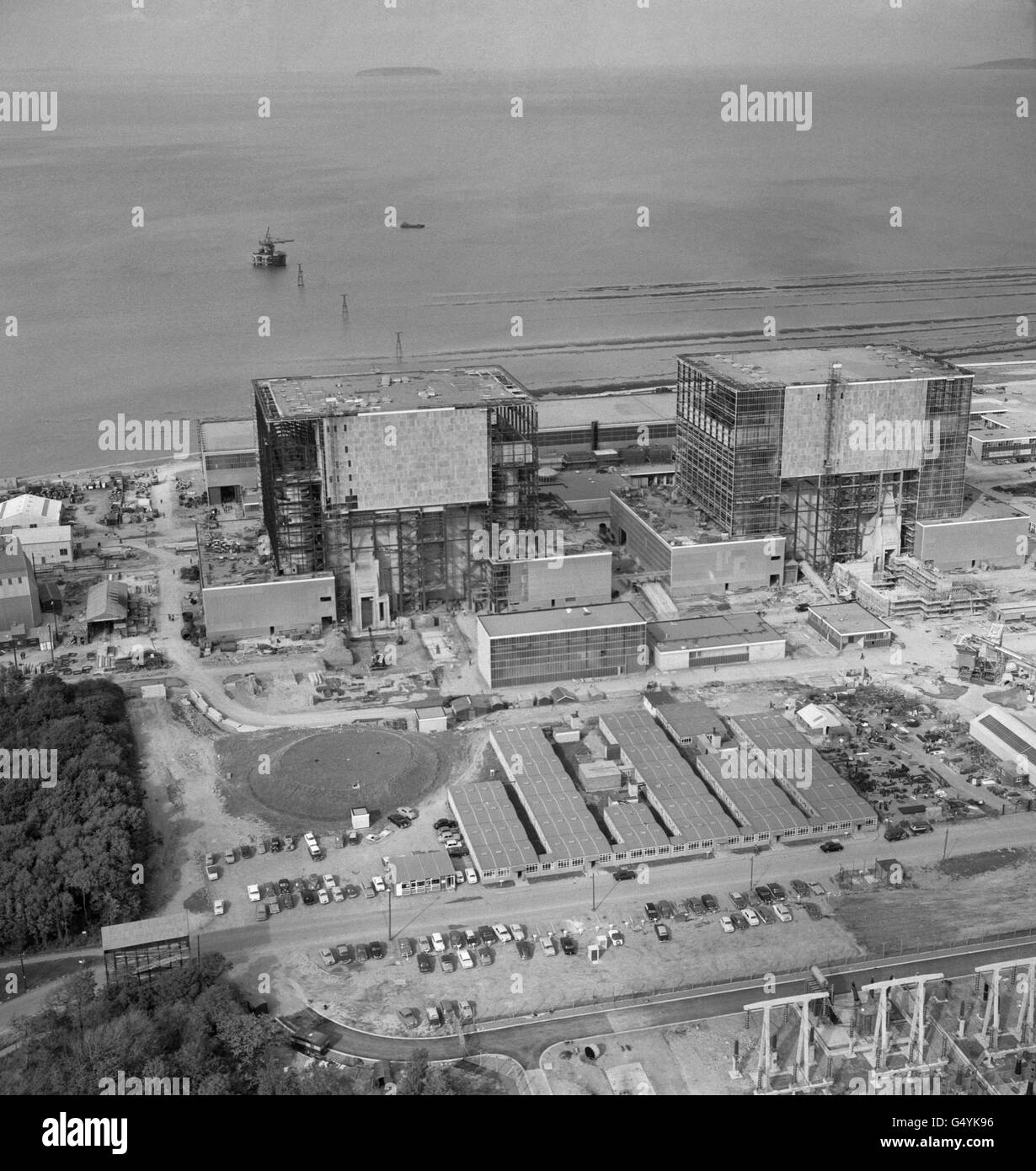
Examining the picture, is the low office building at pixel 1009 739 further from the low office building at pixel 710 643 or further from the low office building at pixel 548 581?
the low office building at pixel 548 581

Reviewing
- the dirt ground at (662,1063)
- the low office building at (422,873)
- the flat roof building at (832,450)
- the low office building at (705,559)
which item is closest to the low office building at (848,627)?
the low office building at (705,559)

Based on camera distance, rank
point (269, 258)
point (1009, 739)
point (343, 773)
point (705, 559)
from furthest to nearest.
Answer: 1. point (269, 258)
2. point (705, 559)
3. point (1009, 739)
4. point (343, 773)

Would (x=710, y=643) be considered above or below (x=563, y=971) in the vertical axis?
A: above

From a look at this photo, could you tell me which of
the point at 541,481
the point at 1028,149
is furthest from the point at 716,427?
the point at 1028,149

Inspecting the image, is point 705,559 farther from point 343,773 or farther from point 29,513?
point 29,513

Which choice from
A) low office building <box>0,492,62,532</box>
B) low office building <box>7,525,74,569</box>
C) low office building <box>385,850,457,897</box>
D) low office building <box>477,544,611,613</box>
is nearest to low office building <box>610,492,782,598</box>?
low office building <box>477,544,611,613</box>

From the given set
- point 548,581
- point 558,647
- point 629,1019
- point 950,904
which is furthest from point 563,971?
point 548,581
